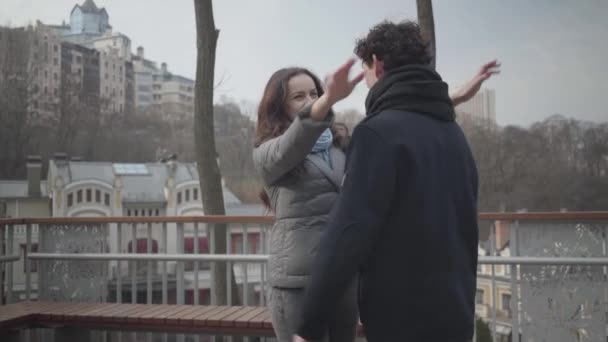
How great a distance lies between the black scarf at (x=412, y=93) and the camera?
1086 millimetres

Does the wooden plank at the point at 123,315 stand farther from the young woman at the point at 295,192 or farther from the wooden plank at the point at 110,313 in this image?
the young woman at the point at 295,192

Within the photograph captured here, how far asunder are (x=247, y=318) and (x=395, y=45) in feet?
7.22

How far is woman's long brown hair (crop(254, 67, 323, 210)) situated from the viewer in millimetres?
1609

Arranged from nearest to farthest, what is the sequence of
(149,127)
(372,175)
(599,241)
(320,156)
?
(372,175)
(320,156)
(599,241)
(149,127)

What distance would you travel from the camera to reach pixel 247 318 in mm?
2928

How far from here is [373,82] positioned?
1.19 meters

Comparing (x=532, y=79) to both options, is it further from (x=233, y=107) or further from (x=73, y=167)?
(x=73, y=167)

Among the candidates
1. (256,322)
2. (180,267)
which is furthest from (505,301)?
(180,267)

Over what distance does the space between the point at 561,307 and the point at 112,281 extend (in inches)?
139

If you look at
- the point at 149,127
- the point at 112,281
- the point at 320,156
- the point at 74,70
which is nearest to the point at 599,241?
the point at 320,156

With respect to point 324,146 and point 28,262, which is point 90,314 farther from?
point 324,146

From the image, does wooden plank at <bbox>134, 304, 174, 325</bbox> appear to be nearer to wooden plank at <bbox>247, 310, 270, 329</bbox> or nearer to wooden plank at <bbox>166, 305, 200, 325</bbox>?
wooden plank at <bbox>166, 305, 200, 325</bbox>

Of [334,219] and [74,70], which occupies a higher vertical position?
[74,70]

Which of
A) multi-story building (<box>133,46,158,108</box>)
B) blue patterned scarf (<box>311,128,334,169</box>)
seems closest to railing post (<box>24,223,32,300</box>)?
blue patterned scarf (<box>311,128,334,169</box>)
